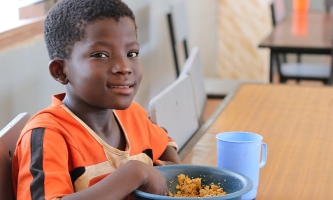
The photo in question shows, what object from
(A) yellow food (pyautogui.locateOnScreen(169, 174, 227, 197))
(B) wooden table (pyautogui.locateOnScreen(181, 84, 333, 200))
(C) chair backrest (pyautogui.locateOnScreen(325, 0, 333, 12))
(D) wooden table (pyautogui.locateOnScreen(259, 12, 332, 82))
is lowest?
(C) chair backrest (pyautogui.locateOnScreen(325, 0, 333, 12))

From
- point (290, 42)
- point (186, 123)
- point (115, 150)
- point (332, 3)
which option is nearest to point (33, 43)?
point (186, 123)

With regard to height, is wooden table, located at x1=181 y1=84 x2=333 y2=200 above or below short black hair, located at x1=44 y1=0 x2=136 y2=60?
below

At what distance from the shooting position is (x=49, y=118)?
1124 mm

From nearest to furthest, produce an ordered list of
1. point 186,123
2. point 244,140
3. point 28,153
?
1. point 28,153
2. point 244,140
3. point 186,123

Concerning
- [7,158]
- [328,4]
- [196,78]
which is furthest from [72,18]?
[328,4]

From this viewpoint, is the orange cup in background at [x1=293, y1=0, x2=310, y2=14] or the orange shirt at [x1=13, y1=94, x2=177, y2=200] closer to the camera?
the orange shirt at [x1=13, y1=94, x2=177, y2=200]

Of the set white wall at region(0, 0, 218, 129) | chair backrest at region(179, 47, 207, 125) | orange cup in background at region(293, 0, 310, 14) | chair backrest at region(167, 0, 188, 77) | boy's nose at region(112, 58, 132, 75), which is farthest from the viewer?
orange cup in background at region(293, 0, 310, 14)

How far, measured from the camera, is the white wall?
1676mm

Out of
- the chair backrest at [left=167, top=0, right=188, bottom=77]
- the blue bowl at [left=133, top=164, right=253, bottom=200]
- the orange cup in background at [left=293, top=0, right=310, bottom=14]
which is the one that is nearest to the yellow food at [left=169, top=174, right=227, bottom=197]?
the blue bowl at [left=133, top=164, right=253, bottom=200]

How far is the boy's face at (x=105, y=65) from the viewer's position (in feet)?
3.68

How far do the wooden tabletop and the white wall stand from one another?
0.68 meters

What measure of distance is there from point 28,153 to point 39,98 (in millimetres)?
855

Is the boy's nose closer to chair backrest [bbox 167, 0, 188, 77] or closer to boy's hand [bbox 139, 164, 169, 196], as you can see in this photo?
boy's hand [bbox 139, 164, 169, 196]

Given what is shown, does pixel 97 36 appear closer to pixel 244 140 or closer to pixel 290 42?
pixel 244 140
